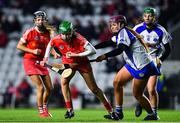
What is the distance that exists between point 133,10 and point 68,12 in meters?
3.09

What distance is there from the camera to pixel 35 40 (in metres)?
16.4

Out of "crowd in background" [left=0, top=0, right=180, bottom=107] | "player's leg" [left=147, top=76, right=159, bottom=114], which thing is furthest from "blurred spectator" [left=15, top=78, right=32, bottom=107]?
"player's leg" [left=147, top=76, right=159, bottom=114]

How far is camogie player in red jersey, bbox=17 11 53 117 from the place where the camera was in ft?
53.5

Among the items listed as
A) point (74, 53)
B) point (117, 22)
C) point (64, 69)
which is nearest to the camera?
point (117, 22)

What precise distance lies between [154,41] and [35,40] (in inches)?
98.5

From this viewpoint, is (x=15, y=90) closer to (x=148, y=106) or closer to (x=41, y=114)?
(x=41, y=114)

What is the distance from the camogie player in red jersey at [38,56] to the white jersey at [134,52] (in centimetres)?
246

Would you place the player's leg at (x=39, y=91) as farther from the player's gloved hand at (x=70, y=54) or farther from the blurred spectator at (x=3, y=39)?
the blurred spectator at (x=3, y=39)

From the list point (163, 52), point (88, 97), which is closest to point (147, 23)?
point (163, 52)

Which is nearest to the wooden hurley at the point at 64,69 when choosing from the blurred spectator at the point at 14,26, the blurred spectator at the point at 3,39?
the blurred spectator at the point at 3,39

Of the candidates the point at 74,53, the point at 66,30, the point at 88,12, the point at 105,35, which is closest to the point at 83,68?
the point at 74,53

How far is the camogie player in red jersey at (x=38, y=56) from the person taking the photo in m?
16.3

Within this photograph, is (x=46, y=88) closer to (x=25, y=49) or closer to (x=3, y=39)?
Answer: (x=25, y=49)

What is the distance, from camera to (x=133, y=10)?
29484 millimetres
